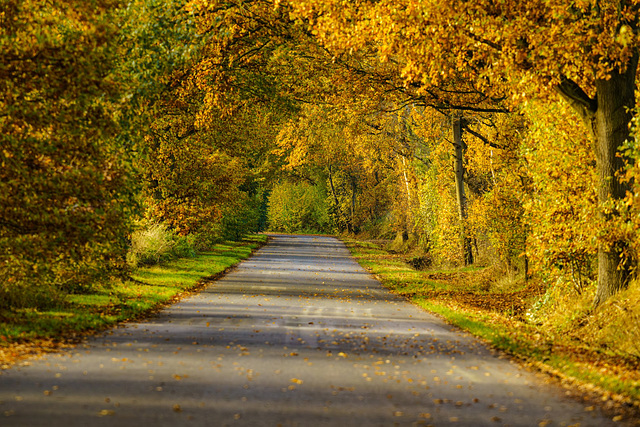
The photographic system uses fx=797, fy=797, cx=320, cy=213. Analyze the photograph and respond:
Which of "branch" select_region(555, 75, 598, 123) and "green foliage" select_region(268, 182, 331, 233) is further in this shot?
"green foliage" select_region(268, 182, 331, 233)

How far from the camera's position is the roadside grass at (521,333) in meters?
9.22

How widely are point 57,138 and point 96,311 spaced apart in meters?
4.08

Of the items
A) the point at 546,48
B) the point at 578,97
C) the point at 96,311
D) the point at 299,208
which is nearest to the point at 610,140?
the point at 578,97

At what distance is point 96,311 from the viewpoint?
16016mm

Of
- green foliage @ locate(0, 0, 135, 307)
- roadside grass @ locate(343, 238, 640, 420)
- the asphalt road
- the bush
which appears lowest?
roadside grass @ locate(343, 238, 640, 420)

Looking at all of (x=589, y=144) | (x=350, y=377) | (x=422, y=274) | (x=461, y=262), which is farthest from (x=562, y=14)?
(x=461, y=262)

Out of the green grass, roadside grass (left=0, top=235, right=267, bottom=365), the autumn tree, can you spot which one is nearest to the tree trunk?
the green grass

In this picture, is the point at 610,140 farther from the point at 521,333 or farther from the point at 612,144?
the point at 521,333

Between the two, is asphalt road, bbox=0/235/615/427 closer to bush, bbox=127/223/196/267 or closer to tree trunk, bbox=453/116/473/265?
bush, bbox=127/223/196/267

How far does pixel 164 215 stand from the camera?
3225cm

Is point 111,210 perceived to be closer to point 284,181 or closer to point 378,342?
point 378,342

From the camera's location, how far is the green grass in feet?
42.2

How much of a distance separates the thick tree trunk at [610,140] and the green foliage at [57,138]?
8731 mm

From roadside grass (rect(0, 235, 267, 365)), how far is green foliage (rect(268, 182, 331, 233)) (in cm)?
7039
